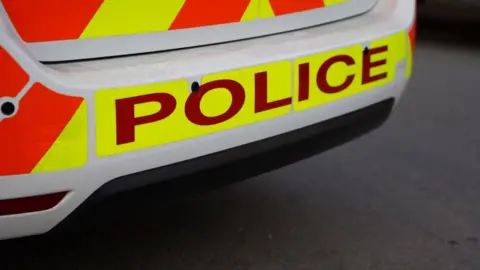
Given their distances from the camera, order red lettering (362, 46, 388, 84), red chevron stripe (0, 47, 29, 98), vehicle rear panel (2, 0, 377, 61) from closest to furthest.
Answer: red chevron stripe (0, 47, 29, 98) → vehicle rear panel (2, 0, 377, 61) → red lettering (362, 46, 388, 84)

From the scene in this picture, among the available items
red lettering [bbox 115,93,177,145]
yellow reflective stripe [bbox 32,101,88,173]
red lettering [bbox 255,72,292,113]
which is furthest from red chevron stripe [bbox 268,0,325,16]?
yellow reflective stripe [bbox 32,101,88,173]

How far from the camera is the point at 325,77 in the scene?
1835 mm

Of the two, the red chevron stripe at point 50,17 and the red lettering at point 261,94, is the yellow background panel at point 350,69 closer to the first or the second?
the red lettering at point 261,94

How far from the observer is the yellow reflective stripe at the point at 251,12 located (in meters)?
1.77

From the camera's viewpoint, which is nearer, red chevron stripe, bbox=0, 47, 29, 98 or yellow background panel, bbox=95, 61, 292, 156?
red chevron stripe, bbox=0, 47, 29, 98

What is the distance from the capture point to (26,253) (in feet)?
7.03

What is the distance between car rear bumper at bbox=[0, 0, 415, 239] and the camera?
1420 millimetres

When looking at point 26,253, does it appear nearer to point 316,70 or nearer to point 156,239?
point 156,239

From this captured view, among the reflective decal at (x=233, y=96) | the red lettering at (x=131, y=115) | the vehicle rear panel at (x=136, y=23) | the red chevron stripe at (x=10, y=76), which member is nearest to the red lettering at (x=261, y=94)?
the reflective decal at (x=233, y=96)

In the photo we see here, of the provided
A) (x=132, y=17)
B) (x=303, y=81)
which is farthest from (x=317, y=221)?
(x=132, y=17)

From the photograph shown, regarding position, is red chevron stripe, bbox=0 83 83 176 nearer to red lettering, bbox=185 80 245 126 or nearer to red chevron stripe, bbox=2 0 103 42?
red chevron stripe, bbox=2 0 103 42

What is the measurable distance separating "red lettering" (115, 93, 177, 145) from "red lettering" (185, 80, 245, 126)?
0.06 metres

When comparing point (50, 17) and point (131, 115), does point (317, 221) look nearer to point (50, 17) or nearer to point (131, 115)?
point (131, 115)

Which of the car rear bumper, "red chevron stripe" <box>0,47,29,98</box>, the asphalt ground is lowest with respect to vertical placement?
the asphalt ground
